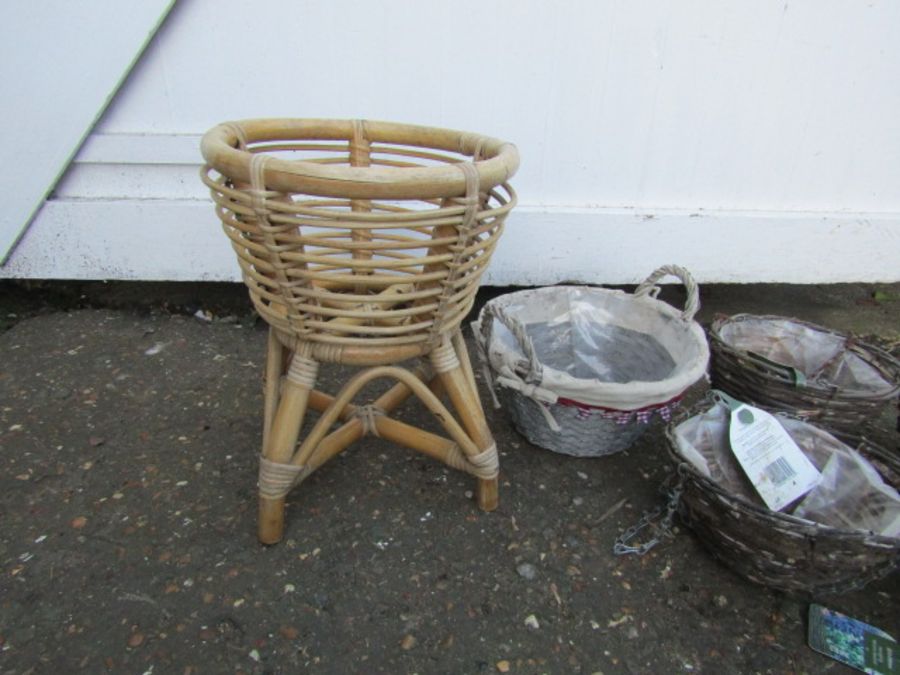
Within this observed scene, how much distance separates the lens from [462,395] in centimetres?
115

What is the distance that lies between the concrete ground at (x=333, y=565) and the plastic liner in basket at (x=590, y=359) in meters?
0.14

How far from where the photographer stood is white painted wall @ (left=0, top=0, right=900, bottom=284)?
64.3 inches

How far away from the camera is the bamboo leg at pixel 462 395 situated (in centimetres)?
111

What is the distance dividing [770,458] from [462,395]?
0.65 m

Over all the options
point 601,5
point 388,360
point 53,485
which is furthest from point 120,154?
point 601,5

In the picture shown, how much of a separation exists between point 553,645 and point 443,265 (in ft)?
2.27

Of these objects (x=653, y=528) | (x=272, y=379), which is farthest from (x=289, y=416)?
(x=653, y=528)

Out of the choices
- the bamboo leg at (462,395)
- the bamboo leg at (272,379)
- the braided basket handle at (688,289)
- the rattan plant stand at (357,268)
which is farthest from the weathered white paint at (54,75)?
the braided basket handle at (688,289)

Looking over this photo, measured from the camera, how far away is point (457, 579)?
1.14 meters

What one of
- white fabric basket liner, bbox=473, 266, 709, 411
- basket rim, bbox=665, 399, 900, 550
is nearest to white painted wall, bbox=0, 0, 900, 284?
white fabric basket liner, bbox=473, 266, 709, 411

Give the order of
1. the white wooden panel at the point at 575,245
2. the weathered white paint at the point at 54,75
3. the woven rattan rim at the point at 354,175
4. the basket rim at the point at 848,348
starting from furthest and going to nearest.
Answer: the white wooden panel at the point at 575,245
the weathered white paint at the point at 54,75
the basket rim at the point at 848,348
the woven rattan rim at the point at 354,175

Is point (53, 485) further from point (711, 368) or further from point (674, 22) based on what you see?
point (674, 22)

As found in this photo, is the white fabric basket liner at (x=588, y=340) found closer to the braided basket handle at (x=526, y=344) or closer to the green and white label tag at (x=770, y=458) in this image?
the braided basket handle at (x=526, y=344)

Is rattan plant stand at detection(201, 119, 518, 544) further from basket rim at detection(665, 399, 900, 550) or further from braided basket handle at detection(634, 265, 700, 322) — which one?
braided basket handle at detection(634, 265, 700, 322)
